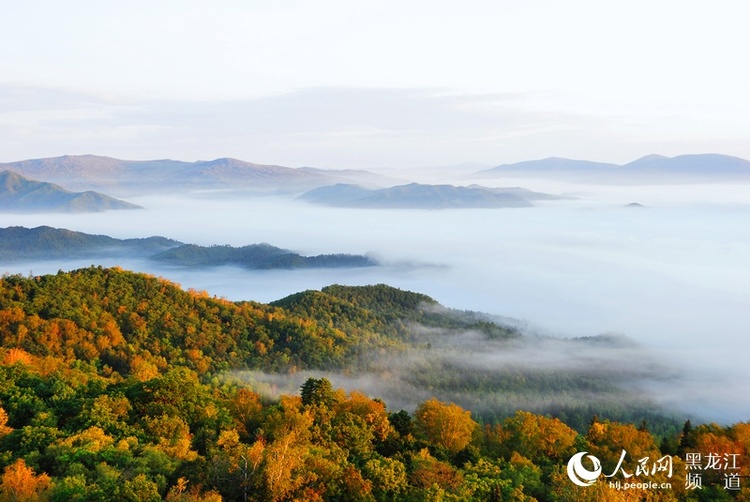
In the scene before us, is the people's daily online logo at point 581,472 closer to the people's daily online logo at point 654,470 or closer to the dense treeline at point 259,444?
the people's daily online logo at point 654,470

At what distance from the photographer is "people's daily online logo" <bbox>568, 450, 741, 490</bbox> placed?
126ft

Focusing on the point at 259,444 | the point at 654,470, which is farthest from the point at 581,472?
the point at 259,444

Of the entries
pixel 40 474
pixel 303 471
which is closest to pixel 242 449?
pixel 303 471

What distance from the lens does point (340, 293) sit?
16038 cm

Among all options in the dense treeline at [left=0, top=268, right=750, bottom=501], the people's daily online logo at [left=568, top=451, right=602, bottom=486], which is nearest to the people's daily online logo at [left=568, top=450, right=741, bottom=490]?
the people's daily online logo at [left=568, top=451, right=602, bottom=486]

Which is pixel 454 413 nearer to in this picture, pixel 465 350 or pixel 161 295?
pixel 161 295

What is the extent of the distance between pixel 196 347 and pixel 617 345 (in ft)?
457

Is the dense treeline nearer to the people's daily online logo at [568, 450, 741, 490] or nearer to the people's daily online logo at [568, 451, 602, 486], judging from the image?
the people's daily online logo at [568, 450, 741, 490]

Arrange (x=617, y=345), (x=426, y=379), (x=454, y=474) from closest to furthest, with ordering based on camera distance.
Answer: (x=454, y=474) → (x=426, y=379) → (x=617, y=345)

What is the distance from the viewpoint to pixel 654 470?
40312 millimetres

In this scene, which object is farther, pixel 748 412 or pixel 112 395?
pixel 748 412

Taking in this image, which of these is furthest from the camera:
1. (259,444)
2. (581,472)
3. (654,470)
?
(654,470)

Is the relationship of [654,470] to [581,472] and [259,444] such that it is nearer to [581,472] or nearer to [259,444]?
[581,472]

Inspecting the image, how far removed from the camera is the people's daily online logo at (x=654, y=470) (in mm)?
38406
